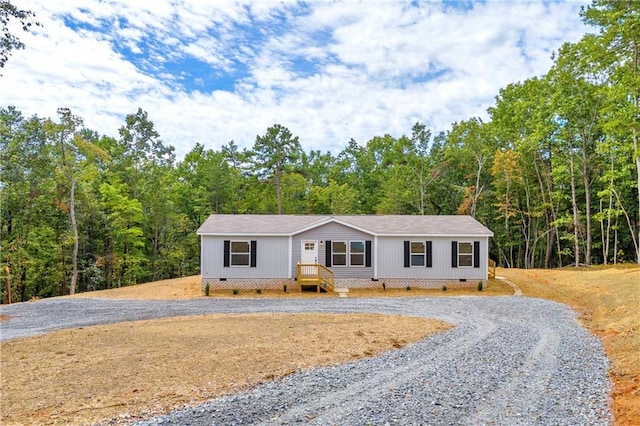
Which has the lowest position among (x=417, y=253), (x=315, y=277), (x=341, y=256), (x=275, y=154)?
(x=315, y=277)

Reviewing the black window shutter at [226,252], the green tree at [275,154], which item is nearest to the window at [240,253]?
the black window shutter at [226,252]

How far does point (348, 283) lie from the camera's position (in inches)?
758

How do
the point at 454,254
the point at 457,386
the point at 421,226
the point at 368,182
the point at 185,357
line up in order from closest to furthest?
the point at 457,386, the point at 185,357, the point at 454,254, the point at 421,226, the point at 368,182

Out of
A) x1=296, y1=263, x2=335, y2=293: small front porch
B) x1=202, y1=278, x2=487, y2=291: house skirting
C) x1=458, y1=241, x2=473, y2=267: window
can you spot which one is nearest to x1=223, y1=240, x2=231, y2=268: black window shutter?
x1=202, y1=278, x2=487, y2=291: house skirting

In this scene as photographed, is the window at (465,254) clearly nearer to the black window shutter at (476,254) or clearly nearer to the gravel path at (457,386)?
the black window shutter at (476,254)

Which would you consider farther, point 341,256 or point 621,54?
point 621,54

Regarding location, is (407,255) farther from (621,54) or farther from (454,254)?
(621,54)

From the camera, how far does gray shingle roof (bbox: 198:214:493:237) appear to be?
750 inches

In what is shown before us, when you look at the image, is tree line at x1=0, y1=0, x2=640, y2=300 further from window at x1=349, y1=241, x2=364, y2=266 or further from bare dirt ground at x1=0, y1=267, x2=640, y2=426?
bare dirt ground at x1=0, y1=267, x2=640, y2=426

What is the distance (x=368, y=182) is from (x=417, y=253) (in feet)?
84.4

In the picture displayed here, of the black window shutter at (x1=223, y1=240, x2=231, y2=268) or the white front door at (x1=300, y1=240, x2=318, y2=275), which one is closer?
the black window shutter at (x1=223, y1=240, x2=231, y2=268)

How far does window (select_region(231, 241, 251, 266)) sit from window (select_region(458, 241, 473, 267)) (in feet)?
31.9

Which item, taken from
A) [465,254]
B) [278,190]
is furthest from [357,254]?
[278,190]

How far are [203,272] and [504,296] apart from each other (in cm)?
1308
